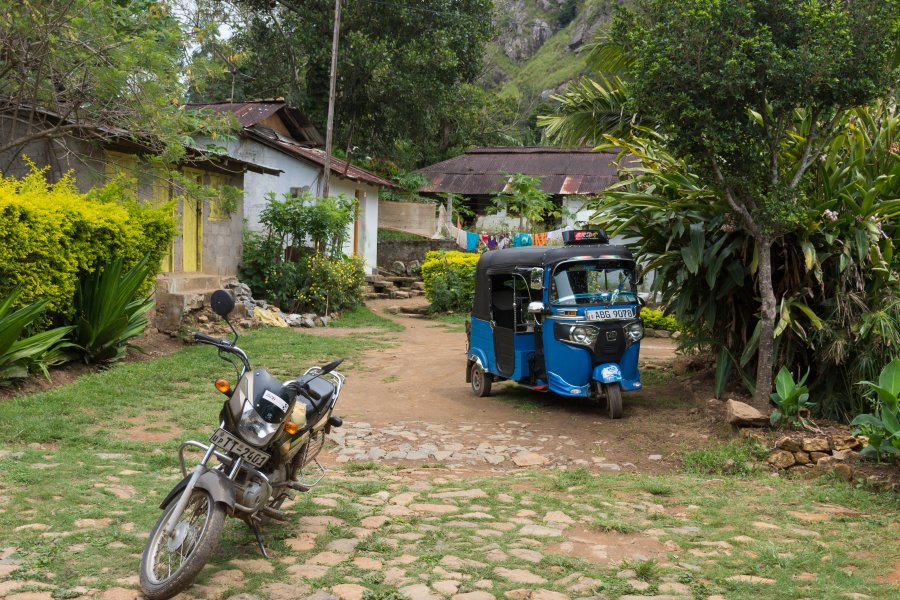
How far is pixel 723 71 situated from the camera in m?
7.64

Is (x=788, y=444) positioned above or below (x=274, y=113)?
below

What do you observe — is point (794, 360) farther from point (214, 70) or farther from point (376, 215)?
point (376, 215)

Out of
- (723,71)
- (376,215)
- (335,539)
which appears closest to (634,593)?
(335,539)

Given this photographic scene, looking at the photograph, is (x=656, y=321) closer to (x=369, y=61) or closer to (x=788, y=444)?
(x=788, y=444)

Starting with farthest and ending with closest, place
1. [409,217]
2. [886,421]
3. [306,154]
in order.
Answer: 1. [409,217]
2. [306,154]
3. [886,421]

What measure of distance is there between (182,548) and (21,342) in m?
5.59

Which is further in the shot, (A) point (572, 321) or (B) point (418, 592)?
(A) point (572, 321)

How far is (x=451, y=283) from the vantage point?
21.1 metres

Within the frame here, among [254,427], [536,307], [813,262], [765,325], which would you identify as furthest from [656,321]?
[254,427]

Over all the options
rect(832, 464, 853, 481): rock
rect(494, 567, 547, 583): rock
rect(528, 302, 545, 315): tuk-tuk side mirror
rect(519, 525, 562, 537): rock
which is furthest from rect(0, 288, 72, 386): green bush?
rect(832, 464, 853, 481): rock

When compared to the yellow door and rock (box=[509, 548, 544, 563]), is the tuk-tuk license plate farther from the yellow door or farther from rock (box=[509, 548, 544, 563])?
the yellow door

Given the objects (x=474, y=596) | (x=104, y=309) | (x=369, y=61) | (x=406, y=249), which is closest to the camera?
(x=474, y=596)

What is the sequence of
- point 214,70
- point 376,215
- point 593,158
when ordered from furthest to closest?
1. point 593,158
2. point 376,215
3. point 214,70

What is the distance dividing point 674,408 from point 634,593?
5.82m
